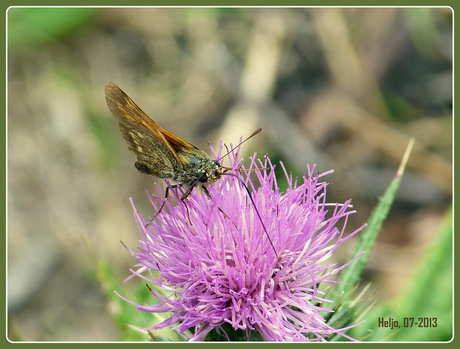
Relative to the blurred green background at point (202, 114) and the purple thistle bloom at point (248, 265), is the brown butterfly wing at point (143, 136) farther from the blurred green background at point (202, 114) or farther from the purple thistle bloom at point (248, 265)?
the blurred green background at point (202, 114)

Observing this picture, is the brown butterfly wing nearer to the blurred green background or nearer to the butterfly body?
the butterfly body

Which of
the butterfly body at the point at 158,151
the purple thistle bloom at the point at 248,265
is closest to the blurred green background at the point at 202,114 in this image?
the butterfly body at the point at 158,151

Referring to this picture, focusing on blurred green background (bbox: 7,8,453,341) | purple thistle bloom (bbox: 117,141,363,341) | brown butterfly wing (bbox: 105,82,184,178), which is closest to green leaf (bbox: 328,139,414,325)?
purple thistle bloom (bbox: 117,141,363,341)

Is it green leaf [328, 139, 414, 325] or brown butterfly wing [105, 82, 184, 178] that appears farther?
brown butterfly wing [105, 82, 184, 178]

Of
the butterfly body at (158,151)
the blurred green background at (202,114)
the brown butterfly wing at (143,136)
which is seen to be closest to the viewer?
the butterfly body at (158,151)

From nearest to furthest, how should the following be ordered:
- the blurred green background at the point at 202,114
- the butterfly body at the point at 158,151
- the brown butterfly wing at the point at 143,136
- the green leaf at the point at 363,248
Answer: the green leaf at the point at 363,248, the butterfly body at the point at 158,151, the brown butterfly wing at the point at 143,136, the blurred green background at the point at 202,114

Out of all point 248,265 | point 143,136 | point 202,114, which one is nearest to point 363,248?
point 248,265

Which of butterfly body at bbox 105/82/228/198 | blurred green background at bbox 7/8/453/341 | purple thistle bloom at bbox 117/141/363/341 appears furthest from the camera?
A: blurred green background at bbox 7/8/453/341
